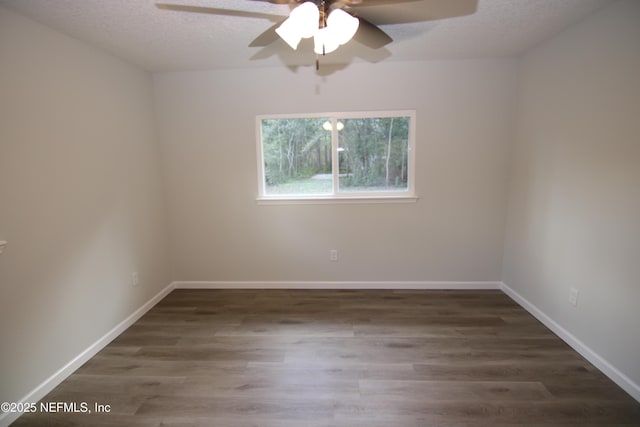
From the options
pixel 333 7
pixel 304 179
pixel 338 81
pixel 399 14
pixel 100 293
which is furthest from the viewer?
pixel 304 179

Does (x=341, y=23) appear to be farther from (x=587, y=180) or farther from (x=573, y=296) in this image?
(x=573, y=296)

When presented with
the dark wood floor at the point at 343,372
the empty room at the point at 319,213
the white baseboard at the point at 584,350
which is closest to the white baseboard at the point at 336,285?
the empty room at the point at 319,213

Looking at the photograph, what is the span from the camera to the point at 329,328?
2598mm

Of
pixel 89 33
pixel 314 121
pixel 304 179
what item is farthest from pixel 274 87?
pixel 89 33

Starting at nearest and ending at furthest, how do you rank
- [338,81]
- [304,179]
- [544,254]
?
[544,254] → [338,81] → [304,179]

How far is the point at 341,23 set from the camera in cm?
146

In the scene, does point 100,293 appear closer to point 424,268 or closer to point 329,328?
point 329,328

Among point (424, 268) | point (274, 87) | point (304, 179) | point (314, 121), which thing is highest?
point (274, 87)

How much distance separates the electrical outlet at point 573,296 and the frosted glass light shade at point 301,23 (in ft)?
8.49

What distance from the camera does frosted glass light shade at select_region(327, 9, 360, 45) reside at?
1.43 metres

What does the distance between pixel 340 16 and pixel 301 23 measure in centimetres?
19

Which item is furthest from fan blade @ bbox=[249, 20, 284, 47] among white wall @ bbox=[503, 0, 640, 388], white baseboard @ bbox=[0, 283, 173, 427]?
A: white baseboard @ bbox=[0, 283, 173, 427]

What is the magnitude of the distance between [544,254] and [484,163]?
1.01m

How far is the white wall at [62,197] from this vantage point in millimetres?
1757
